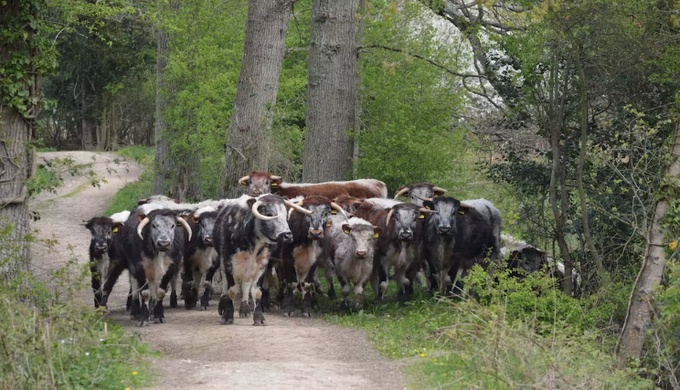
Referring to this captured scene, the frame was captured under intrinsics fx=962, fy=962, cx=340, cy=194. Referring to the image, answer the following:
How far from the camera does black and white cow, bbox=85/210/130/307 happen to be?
51.6 ft

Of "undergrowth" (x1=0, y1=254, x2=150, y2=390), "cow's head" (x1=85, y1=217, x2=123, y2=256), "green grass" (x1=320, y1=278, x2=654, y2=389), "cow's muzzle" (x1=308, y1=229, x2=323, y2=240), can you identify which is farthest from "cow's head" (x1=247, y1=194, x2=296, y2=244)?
"undergrowth" (x1=0, y1=254, x2=150, y2=390)

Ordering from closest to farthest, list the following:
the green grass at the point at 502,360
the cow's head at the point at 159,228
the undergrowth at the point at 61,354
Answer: the undergrowth at the point at 61,354
the green grass at the point at 502,360
the cow's head at the point at 159,228

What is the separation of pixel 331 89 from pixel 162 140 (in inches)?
439

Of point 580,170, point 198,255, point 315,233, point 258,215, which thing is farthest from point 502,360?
point 198,255

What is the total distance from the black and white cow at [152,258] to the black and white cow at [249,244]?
0.88 metres

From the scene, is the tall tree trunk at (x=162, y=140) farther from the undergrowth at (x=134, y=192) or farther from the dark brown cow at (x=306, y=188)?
the dark brown cow at (x=306, y=188)

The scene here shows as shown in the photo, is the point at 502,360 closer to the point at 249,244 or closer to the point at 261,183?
the point at 249,244

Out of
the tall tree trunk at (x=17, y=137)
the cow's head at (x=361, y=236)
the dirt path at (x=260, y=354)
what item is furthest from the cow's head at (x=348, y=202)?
the tall tree trunk at (x=17, y=137)

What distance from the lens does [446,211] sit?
16641 millimetres

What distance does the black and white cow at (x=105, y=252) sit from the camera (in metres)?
15.7

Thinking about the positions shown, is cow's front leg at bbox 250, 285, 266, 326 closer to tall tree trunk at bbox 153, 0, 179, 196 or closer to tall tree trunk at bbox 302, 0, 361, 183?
tall tree trunk at bbox 302, 0, 361, 183

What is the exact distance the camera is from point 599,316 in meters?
14.0

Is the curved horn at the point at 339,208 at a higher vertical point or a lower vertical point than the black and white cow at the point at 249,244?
higher

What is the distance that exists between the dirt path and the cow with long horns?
0.54 m
